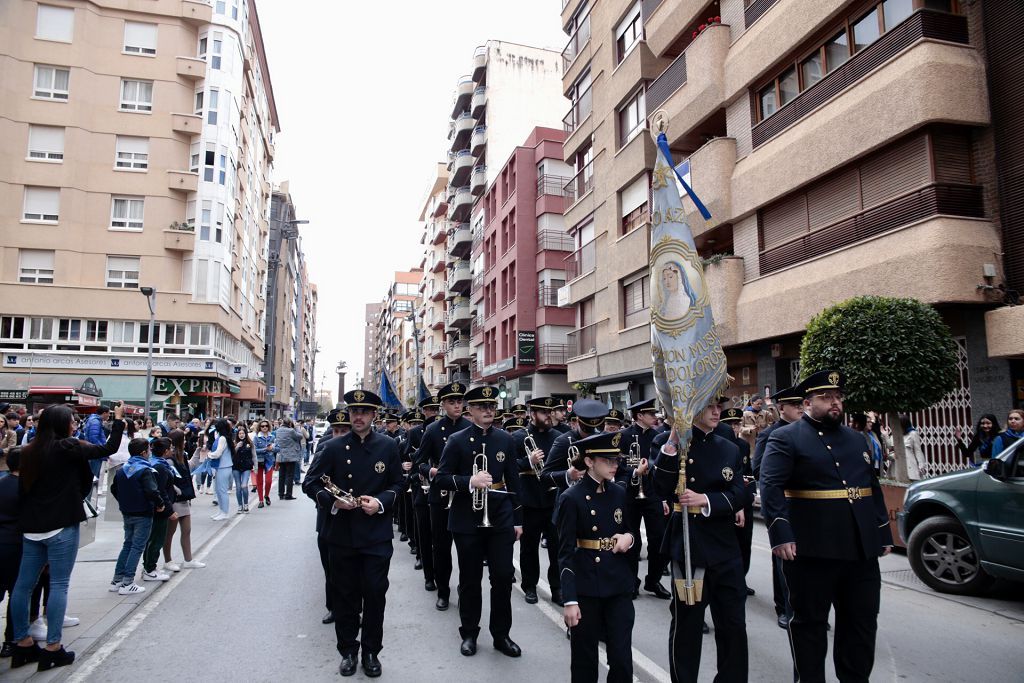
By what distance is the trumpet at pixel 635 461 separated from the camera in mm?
7124

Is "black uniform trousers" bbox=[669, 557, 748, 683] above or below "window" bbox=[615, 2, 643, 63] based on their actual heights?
below

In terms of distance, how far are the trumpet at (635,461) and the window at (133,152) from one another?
37.7 meters

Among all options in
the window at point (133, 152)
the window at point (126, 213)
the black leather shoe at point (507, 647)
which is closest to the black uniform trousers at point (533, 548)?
the black leather shoe at point (507, 647)

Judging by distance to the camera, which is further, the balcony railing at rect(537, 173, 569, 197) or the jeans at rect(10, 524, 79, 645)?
the balcony railing at rect(537, 173, 569, 197)

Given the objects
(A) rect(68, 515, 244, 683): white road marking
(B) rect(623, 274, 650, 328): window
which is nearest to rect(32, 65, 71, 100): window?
(B) rect(623, 274, 650, 328): window

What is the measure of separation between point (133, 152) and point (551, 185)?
22.7 m

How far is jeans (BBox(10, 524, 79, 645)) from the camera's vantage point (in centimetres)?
579

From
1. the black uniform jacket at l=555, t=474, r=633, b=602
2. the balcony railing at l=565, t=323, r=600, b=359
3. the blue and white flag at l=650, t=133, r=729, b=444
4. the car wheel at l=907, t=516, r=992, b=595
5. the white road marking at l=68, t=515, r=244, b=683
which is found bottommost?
the white road marking at l=68, t=515, r=244, b=683

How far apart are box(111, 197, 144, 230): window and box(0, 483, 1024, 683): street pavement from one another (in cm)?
3289

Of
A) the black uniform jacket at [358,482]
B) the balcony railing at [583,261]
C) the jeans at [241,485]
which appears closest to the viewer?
the black uniform jacket at [358,482]

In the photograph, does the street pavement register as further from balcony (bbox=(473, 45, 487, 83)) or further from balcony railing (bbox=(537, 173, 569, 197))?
balcony (bbox=(473, 45, 487, 83))

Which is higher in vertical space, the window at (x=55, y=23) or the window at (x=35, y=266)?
the window at (x=55, y=23)

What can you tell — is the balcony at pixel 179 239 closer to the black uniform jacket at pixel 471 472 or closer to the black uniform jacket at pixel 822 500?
the black uniform jacket at pixel 471 472

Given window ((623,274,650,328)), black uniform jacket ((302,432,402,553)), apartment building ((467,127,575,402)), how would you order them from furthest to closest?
apartment building ((467,127,575,402))
window ((623,274,650,328))
black uniform jacket ((302,432,402,553))
